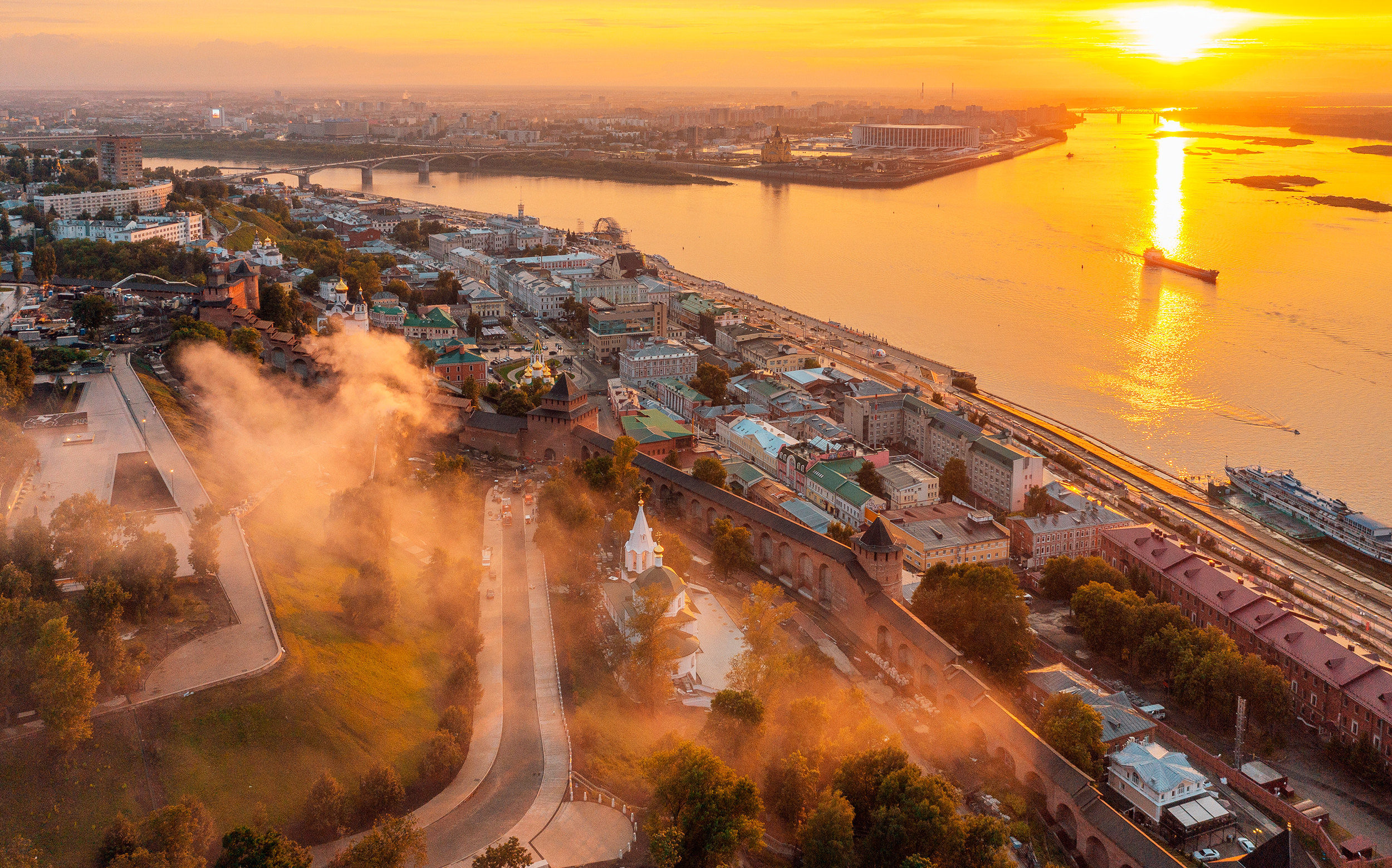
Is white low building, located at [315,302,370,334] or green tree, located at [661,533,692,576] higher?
white low building, located at [315,302,370,334]

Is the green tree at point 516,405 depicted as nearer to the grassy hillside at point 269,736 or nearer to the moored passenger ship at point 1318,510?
the grassy hillside at point 269,736

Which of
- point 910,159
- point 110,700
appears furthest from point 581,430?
point 910,159

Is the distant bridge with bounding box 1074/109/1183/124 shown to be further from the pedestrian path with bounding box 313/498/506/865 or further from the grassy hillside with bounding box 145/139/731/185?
the pedestrian path with bounding box 313/498/506/865

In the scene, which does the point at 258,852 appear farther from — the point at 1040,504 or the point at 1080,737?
the point at 1040,504

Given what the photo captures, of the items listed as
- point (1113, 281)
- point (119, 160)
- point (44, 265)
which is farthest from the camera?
point (119, 160)

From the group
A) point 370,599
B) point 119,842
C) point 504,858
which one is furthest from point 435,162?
point 504,858

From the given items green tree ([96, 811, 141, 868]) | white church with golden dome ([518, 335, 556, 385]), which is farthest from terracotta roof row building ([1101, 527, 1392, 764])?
green tree ([96, 811, 141, 868])
